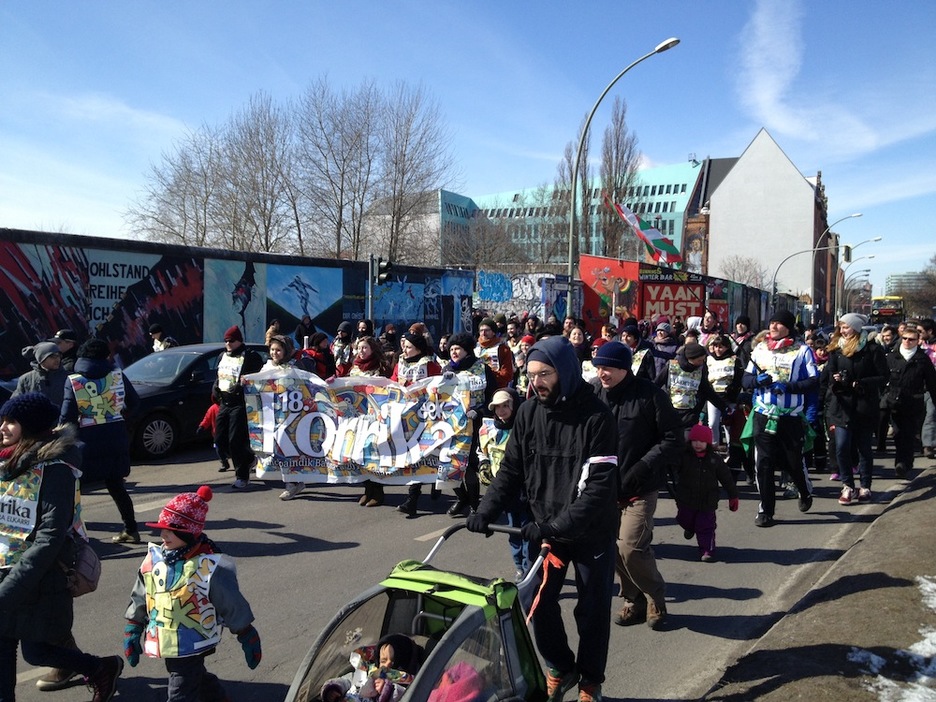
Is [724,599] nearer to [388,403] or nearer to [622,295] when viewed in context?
[388,403]

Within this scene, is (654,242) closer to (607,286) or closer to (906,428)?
(607,286)

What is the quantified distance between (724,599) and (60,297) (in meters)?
15.0

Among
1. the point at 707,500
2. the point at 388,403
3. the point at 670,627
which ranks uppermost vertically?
the point at 388,403

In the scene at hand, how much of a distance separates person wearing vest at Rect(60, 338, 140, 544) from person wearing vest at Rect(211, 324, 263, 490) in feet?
6.28

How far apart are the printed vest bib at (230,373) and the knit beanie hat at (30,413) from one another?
5223mm

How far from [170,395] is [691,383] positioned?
752 centimetres

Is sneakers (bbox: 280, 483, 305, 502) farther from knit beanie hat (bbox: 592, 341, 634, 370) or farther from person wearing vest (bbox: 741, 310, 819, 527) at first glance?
knit beanie hat (bbox: 592, 341, 634, 370)

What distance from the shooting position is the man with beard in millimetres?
3523

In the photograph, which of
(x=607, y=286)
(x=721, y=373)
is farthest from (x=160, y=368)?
(x=607, y=286)

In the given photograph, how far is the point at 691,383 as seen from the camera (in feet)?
26.5

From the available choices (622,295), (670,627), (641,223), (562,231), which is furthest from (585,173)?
(670,627)

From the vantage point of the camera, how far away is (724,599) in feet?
18.4

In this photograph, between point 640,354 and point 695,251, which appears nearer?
point 640,354

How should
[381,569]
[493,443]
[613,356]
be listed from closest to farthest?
[613,356], [381,569], [493,443]
